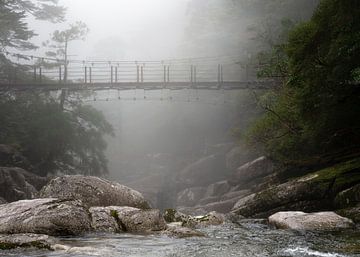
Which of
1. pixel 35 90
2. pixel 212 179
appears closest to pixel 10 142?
pixel 35 90

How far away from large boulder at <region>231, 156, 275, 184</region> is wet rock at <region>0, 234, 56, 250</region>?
17.4 meters

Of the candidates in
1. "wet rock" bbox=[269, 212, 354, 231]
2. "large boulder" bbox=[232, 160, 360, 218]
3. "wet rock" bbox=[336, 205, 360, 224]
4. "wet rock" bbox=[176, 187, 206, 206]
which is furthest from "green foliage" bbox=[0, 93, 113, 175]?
"wet rock" bbox=[336, 205, 360, 224]

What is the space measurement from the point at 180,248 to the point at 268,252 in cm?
139

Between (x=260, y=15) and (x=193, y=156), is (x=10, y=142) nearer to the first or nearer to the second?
(x=193, y=156)

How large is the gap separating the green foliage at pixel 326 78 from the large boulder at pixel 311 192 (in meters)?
1.44

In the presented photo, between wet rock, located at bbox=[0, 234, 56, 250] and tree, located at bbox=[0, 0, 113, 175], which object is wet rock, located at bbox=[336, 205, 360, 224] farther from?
tree, located at bbox=[0, 0, 113, 175]

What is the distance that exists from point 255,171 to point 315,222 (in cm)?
1449

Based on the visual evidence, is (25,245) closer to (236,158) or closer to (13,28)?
(13,28)

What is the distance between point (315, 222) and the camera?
9883 millimetres

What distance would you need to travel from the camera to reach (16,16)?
26906 mm

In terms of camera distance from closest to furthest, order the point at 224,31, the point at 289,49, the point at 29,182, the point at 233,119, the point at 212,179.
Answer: the point at 289,49 < the point at 29,182 < the point at 212,179 < the point at 233,119 < the point at 224,31

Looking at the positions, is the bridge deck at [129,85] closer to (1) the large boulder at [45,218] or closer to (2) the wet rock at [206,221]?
(2) the wet rock at [206,221]

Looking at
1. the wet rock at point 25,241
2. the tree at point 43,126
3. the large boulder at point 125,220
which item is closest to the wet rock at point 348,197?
the large boulder at point 125,220

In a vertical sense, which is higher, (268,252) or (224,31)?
(224,31)
